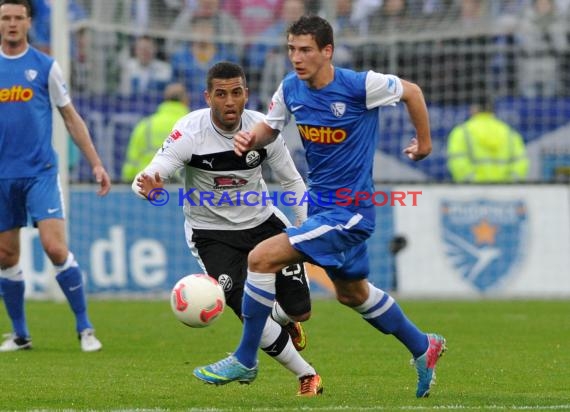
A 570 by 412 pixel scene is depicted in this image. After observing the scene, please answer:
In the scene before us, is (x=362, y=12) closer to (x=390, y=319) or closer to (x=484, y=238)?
(x=484, y=238)

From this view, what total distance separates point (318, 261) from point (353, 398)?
→ 0.89 metres

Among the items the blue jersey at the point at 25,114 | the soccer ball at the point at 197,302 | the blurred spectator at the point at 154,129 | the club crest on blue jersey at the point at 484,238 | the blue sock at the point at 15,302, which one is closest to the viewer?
the soccer ball at the point at 197,302

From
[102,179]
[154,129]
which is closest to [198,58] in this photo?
[154,129]

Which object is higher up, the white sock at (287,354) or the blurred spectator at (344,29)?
the blurred spectator at (344,29)

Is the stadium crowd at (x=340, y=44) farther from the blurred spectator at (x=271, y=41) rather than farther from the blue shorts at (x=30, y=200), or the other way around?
the blue shorts at (x=30, y=200)

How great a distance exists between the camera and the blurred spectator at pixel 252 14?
1802cm

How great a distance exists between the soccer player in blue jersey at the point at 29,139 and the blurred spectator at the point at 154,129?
6184 mm

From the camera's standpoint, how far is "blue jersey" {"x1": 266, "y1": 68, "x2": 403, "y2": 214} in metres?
7.26

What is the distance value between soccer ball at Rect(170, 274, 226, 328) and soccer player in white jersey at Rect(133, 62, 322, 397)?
0.57m

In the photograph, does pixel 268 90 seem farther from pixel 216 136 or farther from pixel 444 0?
pixel 216 136

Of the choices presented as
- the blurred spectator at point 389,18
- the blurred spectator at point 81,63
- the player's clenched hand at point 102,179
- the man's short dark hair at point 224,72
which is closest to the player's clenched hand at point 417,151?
the man's short dark hair at point 224,72

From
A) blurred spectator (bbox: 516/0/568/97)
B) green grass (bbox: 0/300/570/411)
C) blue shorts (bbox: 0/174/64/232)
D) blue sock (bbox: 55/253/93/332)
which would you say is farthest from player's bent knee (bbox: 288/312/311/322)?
blurred spectator (bbox: 516/0/568/97)

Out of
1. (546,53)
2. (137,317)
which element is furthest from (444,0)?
(137,317)

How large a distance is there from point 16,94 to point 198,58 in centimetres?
826
